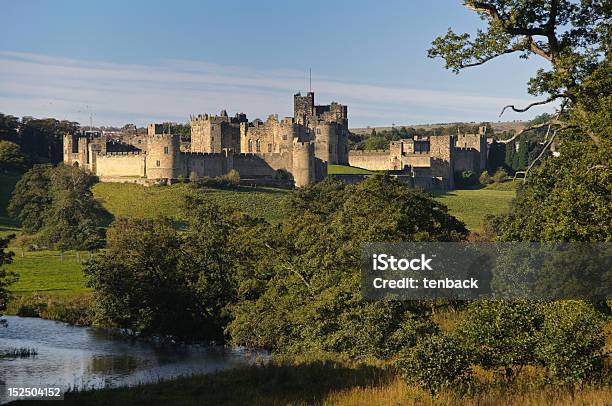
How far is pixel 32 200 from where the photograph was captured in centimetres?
6456

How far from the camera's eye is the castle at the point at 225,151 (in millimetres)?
76375

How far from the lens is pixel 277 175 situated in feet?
266

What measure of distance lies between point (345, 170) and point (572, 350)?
7364 cm

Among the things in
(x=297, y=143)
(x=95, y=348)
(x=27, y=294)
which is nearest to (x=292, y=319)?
(x=95, y=348)

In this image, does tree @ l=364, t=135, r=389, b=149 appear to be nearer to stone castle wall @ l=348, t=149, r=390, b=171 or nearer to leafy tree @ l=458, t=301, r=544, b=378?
stone castle wall @ l=348, t=149, r=390, b=171

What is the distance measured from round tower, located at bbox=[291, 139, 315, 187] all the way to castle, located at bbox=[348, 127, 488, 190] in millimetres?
10428

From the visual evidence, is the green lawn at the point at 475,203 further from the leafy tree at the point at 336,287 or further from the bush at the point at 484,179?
the leafy tree at the point at 336,287

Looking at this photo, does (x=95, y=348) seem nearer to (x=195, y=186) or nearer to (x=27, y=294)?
(x=27, y=294)

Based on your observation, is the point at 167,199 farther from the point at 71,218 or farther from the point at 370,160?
the point at 370,160

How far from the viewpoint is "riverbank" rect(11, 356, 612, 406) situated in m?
12.3

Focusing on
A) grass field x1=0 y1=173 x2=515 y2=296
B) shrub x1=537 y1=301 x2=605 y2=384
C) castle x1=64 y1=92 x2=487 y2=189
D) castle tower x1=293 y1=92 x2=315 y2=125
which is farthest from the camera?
castle tower x1=293 y1=92 x2=315 y2=125

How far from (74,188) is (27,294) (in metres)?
26.6

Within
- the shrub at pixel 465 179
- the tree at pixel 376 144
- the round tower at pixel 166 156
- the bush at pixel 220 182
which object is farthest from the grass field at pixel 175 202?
the tree at pixel 376 144

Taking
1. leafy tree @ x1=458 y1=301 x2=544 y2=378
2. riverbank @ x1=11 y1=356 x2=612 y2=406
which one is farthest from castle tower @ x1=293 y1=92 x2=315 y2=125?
leafy tree @ x1=458 y1=301 x2=544 y2=378
